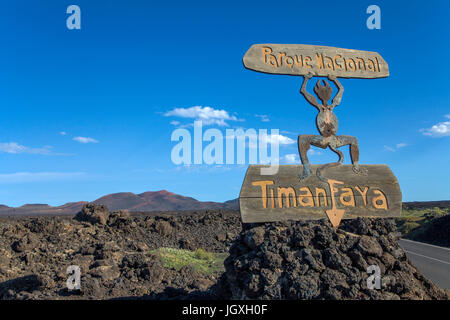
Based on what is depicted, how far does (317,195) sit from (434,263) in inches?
457

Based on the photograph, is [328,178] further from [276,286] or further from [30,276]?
[30,276]

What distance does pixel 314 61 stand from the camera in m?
5.24

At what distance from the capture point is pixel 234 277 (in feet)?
13.6

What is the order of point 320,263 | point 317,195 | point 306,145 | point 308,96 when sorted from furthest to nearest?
point 308,96
point 306,145
point 317,195
point 320,263

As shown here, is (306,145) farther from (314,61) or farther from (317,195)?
(314,61)

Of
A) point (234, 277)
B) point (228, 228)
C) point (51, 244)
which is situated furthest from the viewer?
point (228, 228)

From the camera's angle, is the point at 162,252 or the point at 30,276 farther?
the point at 162,252

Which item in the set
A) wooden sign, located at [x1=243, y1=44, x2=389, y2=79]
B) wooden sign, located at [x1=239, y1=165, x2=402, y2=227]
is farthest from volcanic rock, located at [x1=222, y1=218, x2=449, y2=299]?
wooden sign, located at [x1=243, y1=44, x2=389, y2=79]

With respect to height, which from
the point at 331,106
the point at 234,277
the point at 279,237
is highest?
the point at 331,106

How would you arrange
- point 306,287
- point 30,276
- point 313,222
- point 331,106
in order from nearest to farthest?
1. point 306,287
2. point 313,222
3. point 331,106
4. point 30,276

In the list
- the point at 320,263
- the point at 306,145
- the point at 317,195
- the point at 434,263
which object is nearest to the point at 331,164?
the point at 306,145

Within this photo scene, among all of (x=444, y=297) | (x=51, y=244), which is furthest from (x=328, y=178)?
(x=51, y=244)

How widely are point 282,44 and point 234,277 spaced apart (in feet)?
11.7
